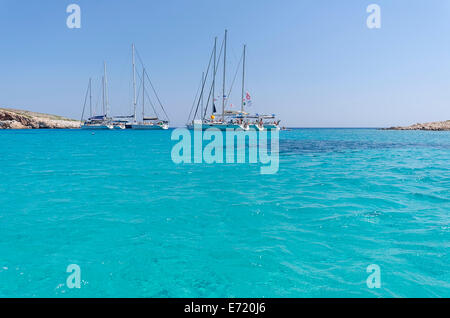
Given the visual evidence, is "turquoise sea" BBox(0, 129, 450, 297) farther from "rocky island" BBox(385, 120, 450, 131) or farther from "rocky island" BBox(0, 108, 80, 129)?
"rocky island" BBox(0, 108, 80, 129)

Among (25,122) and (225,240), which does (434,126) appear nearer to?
(225,240)

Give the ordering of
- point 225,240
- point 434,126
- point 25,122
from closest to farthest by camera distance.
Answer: point 225,240, point 434,126, point 25,122

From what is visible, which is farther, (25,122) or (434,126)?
(25,122)

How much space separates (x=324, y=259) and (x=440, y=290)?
1867 millimetres

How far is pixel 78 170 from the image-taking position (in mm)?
16969

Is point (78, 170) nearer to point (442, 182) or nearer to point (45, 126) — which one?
point (442, 182)

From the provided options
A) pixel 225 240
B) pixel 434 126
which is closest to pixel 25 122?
pixel 225 240

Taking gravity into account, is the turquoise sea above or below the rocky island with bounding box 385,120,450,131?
below

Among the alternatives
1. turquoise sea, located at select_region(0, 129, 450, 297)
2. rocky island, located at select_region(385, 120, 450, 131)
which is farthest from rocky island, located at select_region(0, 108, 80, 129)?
rocky island, located at select_region(385, 120, 450, 131)

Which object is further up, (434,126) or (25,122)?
(25,122)

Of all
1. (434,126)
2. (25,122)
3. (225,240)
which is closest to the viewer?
(225,240)

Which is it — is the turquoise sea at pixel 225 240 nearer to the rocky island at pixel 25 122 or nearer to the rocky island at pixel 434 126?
the rocky island at pixel 434 126

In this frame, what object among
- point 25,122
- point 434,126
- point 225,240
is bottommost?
point 225,240

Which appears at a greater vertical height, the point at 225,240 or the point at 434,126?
the point at 434,126
